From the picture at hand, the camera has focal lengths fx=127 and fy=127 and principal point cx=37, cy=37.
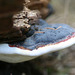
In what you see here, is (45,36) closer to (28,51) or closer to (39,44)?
(39,44)

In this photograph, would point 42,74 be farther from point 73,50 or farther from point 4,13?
point 4,13

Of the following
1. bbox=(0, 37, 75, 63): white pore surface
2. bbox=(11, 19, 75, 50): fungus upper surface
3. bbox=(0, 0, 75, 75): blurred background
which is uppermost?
bbox=(11, 19, 75, 50): fungus upper surface

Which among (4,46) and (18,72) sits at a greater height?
(4,46)

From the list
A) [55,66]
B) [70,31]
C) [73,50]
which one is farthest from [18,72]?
[73,50]

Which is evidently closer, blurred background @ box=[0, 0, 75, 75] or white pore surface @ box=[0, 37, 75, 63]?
white pore surface @ box=[0, 37, 75, 63]

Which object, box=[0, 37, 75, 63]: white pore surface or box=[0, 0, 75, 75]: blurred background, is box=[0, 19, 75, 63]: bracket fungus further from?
box=[0, 0, 75, 75]: blurred background

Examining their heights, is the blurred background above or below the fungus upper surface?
below

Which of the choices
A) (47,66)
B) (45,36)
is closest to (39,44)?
(45,36)

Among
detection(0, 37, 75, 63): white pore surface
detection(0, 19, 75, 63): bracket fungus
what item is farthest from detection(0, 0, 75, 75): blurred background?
detection(0, 37, 75, 63): white pore surface
